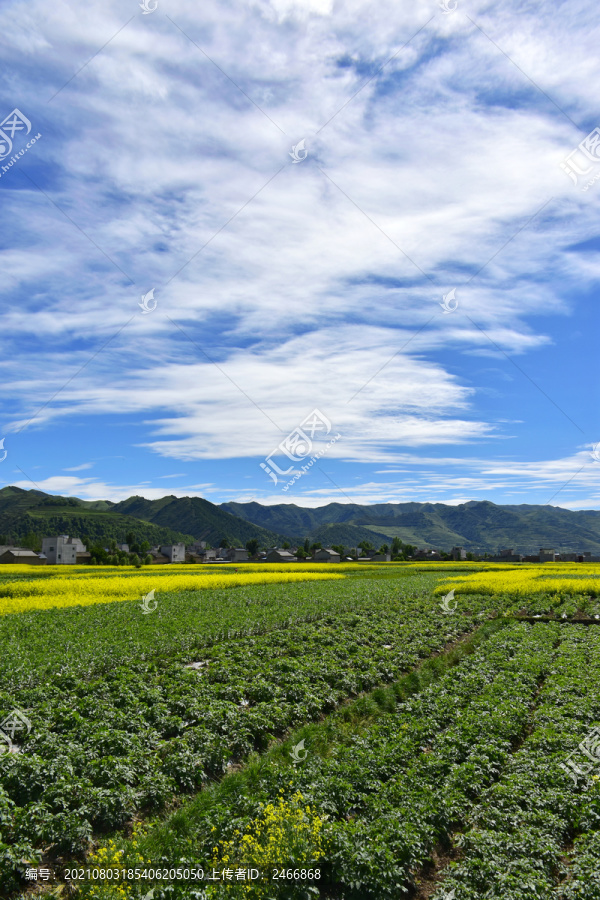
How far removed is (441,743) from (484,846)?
3.85m

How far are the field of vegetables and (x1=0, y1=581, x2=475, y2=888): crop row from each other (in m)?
0.05

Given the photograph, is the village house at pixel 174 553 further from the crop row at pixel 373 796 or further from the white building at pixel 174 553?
the crop row at pixel 373 796

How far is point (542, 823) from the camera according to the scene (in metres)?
8.82

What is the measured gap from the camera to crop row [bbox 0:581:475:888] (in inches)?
353

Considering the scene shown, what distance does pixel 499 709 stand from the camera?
1394 cm

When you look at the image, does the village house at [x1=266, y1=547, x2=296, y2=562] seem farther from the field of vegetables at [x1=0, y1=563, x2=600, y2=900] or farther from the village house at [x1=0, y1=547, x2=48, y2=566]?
the field of vegetables at [x1=0, y1=563, x2=600, y2=900]

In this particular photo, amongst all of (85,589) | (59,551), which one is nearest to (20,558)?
(59,551)

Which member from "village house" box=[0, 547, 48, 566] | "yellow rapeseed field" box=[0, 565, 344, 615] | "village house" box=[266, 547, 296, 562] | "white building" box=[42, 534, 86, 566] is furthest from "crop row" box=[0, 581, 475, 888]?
"village house" box=[266, 547, 296, 562]

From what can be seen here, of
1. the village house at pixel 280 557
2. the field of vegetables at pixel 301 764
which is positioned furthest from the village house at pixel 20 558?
the field of vegetables at pixel 301 764

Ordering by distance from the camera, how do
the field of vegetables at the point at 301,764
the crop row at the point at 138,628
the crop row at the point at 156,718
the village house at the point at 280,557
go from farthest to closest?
the village house at the point at 280,557 → the crop row at the point at 138,628 → the crop row at the point at 156,718 → the field of vegetables at the point at 301,764

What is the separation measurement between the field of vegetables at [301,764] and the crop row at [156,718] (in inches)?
2.1

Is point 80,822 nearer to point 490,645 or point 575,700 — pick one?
point 575,700

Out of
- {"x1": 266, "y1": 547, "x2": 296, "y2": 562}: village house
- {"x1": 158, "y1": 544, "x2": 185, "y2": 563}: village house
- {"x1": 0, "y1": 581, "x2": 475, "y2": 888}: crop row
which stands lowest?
{"x1": 266, "y1": 547, "x2": 296, "y2": 562}: village house

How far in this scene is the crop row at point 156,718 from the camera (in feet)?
29.4
